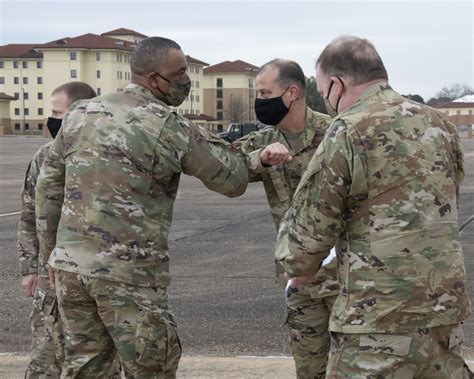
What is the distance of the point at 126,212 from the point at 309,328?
1.27 m

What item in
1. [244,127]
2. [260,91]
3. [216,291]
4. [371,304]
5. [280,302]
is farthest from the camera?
[244,127]

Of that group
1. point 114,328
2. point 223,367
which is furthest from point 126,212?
point 223,367

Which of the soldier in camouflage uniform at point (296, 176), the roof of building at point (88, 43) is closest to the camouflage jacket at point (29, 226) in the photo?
the soldier in camouflage uniform at point (296, 176)

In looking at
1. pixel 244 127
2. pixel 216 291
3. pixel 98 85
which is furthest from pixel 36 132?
pixel 216 291

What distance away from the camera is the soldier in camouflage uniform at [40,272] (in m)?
4.40

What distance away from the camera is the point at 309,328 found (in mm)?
4301

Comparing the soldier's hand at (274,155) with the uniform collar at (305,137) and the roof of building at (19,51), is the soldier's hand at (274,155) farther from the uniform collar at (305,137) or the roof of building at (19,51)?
the roof of building at (19,51)

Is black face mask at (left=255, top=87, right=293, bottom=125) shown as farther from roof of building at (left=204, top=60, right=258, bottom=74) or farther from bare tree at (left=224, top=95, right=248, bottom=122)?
roof of building at (left=204, top=60, right=258, bottom=74)

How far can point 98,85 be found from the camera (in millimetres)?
126250

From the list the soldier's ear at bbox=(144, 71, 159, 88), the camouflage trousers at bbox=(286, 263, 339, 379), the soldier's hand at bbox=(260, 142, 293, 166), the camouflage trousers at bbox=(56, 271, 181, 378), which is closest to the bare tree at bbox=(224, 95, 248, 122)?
the camouflage trousers at bbox=(286, 263, 339, 379)

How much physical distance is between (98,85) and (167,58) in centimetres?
12517

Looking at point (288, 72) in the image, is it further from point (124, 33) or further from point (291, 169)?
point (124, 33)

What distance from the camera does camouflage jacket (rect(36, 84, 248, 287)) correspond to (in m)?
3.60

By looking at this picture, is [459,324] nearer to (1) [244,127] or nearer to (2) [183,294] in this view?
(2) [183,294]
